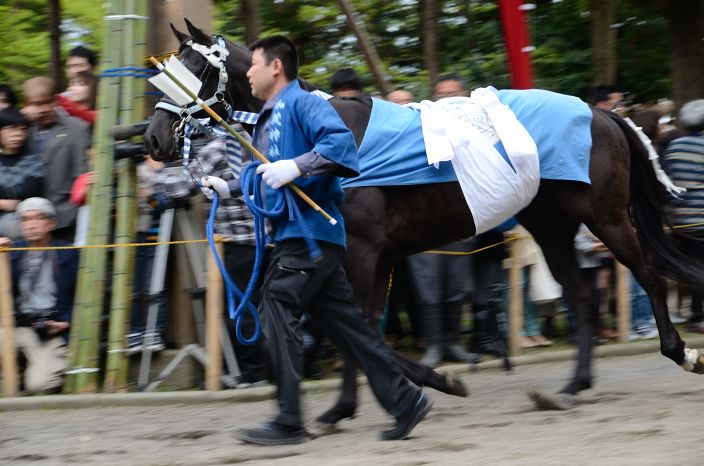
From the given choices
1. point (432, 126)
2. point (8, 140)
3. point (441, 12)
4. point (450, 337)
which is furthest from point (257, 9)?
point (441, 12)

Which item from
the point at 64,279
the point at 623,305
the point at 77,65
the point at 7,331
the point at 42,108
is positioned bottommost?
the point at 7,331

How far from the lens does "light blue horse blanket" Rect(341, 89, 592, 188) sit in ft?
21.0

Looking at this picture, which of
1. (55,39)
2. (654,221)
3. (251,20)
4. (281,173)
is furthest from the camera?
(55,39)

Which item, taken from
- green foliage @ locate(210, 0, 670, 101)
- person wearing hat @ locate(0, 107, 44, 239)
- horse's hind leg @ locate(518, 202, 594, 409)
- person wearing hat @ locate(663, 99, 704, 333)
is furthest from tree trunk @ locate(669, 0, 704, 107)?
person wearing hat @ locate(0, 107, 44, 239)

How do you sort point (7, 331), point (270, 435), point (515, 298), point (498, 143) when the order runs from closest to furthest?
point (270, 435)
point (498, 143)
point (7, 331)
point (515, 298)

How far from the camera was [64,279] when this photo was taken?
8164 millimetres

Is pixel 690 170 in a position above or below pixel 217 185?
Result: above

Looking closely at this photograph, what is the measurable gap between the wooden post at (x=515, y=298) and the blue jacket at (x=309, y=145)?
3369 mm

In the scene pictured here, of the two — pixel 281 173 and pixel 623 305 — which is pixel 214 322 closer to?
pixel 281 173

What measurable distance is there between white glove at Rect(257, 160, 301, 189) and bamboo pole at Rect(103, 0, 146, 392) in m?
2.81

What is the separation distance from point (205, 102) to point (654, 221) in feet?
10.6

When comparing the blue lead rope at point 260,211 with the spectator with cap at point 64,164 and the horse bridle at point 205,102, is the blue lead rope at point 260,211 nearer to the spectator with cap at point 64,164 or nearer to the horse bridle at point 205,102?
the horse bridle at point 205,102

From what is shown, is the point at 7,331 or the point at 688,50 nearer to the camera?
the point at 7,331

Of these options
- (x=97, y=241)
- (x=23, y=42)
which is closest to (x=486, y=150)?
(x=97, y=241)
